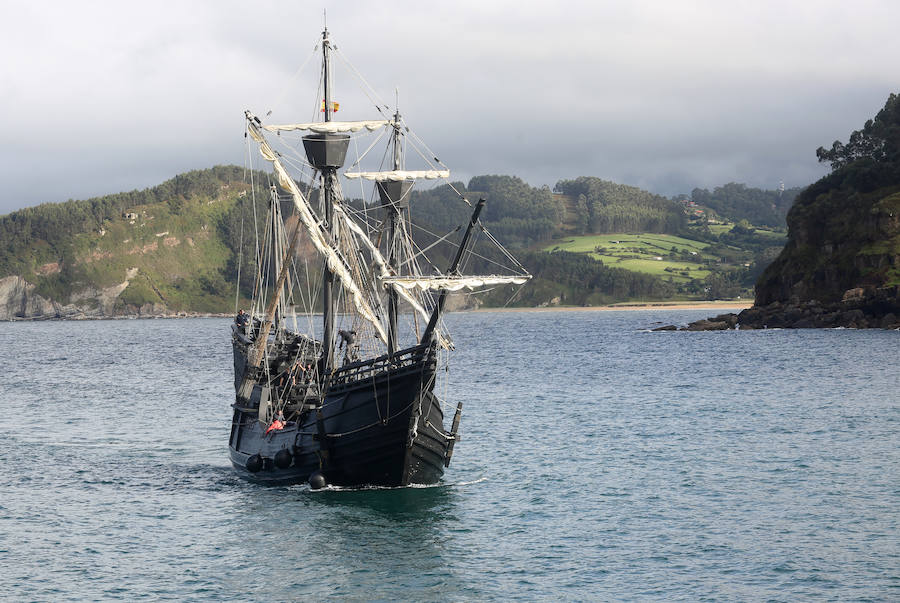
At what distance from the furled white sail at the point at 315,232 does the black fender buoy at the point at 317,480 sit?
9131 mm

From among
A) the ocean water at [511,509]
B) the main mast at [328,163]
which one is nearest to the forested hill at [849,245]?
the ocean water at [511,509]

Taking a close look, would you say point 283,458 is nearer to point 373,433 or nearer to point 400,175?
point 373,433

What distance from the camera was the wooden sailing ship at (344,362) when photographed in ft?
115

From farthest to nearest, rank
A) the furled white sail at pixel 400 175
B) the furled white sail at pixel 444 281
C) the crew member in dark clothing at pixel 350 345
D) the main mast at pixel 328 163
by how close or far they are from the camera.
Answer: the furled white sail at pixel 400 175
the main mast at pixel 328 163
the crew member in dark clothing at pixel 350 345
the furled white sail at pixel 444 281

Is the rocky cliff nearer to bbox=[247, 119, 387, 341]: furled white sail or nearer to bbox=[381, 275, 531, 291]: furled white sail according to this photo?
bbox=[247, 119, 387, 341]: furled white sail

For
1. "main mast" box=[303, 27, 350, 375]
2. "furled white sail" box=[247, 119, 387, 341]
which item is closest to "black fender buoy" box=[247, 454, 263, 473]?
"main mast" box=[303, 27, 350, 375]

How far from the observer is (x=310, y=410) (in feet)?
122

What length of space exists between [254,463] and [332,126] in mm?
15231

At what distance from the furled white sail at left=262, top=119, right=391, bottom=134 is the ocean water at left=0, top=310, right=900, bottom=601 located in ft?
52.2

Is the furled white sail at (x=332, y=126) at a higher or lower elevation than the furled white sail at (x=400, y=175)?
higher

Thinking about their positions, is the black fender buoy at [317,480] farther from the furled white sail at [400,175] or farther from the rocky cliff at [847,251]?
the rocky cliff at [847,251]

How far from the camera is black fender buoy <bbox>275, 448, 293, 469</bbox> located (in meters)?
37.7

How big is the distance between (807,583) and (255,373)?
2555 centimetres

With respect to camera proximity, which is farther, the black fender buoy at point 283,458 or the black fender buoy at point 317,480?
the black fender buoy at point 283,458
